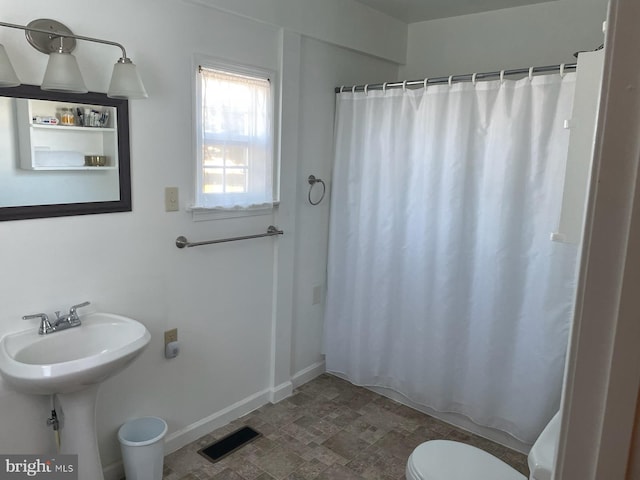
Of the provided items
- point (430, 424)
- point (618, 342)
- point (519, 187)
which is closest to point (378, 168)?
point (519, 187)

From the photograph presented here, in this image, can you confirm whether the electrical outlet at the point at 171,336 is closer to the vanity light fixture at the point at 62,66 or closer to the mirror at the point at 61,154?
the mirror at the point at 61,154

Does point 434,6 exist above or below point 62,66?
above

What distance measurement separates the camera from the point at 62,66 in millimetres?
1744

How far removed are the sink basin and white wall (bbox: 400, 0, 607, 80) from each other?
2.65 m

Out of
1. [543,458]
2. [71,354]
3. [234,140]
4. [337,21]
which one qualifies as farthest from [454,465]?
[337,21]

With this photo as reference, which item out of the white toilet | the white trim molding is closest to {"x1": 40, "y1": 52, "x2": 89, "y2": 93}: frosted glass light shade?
the white trim molding

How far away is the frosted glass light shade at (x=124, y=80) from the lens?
74.9 inches

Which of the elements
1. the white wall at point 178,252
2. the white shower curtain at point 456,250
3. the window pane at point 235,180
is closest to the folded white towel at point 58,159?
the white wall at point 178,252

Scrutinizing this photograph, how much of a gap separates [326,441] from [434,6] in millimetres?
2745

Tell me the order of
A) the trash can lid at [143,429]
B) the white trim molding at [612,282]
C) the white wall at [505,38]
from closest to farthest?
the white trim molding at [612,282] < the trash can lid at [143,429] < the white wall at [505,38]

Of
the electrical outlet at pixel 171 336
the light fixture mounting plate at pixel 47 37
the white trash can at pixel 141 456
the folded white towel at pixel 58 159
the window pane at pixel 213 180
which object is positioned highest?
the light fixture mounting plate at pixel 47 37

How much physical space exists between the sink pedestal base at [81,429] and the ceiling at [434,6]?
274cm

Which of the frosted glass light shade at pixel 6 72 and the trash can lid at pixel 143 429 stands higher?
the frosted glass light shade at pixel 6 72

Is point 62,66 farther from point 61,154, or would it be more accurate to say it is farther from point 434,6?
point 434,6
